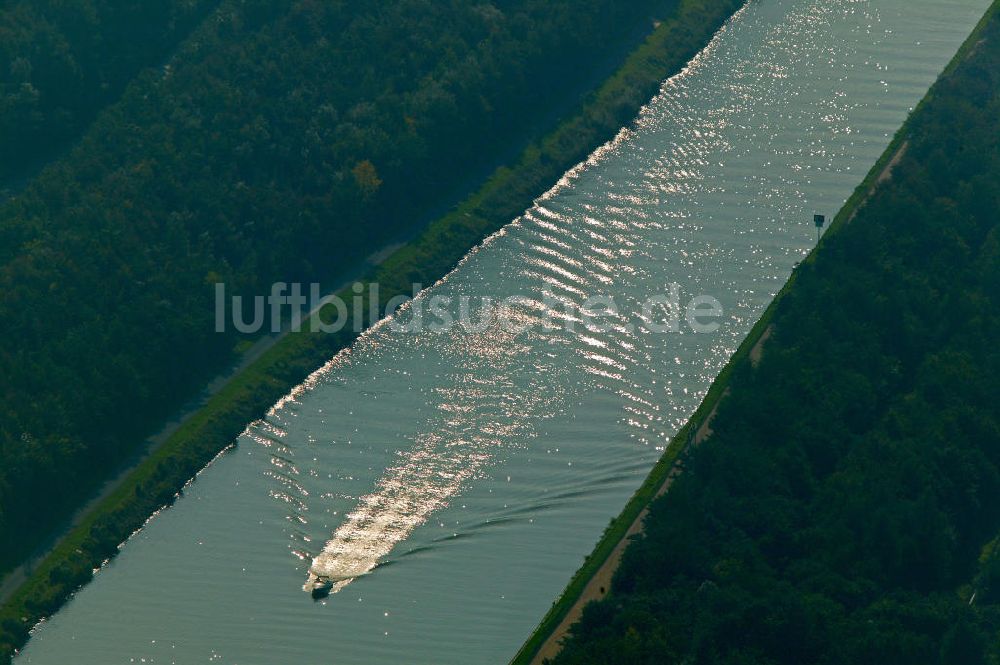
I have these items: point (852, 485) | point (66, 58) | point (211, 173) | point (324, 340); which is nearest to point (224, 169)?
point (211, 173)

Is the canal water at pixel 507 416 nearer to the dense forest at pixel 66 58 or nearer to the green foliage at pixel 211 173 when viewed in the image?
the green foliage at pixel 211 173

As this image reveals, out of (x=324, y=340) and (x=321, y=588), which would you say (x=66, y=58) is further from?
(x=321, y=588)

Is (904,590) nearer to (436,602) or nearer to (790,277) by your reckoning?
(436,602)

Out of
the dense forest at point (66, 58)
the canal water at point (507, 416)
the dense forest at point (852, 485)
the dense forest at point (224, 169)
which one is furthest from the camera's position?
the dense forest at point (66, 58)

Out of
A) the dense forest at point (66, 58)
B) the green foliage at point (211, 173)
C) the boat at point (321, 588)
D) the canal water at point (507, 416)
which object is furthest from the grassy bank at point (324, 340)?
the dense forest at point (66, 58)

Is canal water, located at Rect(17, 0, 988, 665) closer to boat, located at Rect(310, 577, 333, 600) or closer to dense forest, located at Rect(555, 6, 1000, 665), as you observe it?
boat, located at Rect(310, 577, 333, 600)
